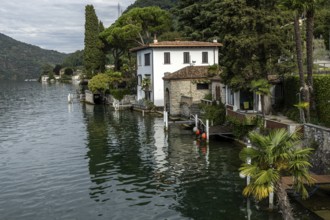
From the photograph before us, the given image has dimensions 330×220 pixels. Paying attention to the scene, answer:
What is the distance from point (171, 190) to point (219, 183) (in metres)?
3.09

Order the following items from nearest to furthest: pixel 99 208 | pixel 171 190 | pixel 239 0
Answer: pixel 99 208
pixel 171 190
pixel 239 0

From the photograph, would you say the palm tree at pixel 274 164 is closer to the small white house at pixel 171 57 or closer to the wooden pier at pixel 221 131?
the wooden pier at pixel 221 131

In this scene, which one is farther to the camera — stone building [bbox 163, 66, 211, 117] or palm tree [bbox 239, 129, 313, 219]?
stone building [bbox 163, 66, 211, 117]

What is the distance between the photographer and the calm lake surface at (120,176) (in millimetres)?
20734

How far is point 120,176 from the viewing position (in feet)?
88.9

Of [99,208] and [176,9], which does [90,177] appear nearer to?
[99,208]

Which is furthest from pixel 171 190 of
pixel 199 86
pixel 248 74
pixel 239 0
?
pixel 199 86

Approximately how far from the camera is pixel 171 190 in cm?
2372

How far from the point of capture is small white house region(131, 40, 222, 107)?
190ft

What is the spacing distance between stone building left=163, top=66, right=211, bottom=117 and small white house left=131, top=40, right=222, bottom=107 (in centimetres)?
500

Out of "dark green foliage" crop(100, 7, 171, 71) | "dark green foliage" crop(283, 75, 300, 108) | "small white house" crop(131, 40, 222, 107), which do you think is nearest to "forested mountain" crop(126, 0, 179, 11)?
"dark green foliage" crop(100, 7, 171, 71)

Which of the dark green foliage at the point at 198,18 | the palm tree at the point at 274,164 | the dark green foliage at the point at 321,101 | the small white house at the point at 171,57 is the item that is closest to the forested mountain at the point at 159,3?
the dark green foliage at the point at 198,18

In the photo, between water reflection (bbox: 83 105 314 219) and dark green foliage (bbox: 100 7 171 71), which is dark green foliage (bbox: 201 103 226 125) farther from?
dark green foliage (bbox: 100 7 171 71)

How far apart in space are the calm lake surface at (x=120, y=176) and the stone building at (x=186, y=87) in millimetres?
6820
